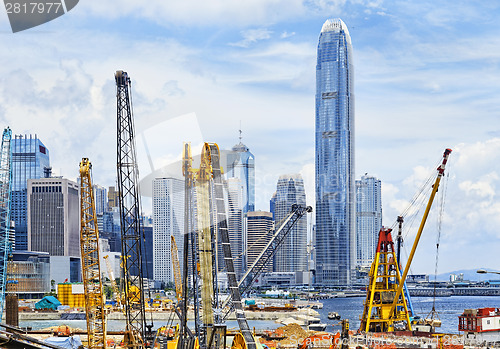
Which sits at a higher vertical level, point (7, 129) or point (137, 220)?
point (7, 129)

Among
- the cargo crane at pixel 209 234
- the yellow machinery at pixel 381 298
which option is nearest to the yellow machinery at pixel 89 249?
the cargo crane at pixel 209 234

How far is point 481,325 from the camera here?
61.6 metres

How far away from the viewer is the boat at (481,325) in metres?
61.1

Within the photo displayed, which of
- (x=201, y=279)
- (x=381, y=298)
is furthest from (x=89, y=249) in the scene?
(x=381, y=298)

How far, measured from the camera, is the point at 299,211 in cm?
11281

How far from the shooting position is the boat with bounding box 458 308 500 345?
61.1 metres

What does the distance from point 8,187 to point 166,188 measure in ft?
72.0

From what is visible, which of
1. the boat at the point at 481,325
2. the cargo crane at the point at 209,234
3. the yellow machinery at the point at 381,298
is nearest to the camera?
the cargo crane at the point at 209,234

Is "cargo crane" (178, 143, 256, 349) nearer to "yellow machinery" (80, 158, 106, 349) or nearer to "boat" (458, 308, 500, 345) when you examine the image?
"yellow machinery" (80, 158, 106, 349)

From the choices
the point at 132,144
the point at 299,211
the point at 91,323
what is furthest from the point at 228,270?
the point at 299,211

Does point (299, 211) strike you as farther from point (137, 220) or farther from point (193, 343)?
point (193, 343)

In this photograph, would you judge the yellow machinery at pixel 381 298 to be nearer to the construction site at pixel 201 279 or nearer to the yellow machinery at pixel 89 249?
the construction site at pixel 201 279

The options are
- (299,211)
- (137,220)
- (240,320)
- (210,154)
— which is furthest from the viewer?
(299,211)

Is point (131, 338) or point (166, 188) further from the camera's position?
point (166, 188)
